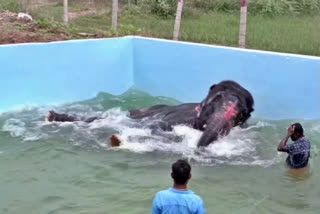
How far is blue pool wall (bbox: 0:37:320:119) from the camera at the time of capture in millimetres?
8805

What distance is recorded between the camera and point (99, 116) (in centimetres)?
948

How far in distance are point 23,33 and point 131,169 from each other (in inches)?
222

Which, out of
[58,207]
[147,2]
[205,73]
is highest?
[147,2]

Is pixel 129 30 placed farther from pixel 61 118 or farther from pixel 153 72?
pixel 61 118

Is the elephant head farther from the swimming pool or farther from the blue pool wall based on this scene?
the blue pool wall

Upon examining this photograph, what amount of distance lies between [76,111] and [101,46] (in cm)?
163

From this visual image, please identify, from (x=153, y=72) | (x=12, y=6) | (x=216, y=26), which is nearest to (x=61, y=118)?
(x=153, y=72)

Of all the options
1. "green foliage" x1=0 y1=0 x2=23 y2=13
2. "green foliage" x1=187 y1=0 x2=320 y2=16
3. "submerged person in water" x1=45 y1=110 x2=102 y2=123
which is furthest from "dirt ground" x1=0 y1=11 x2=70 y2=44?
"green foliage" x1=187 y1=0 x2=320 y2=16

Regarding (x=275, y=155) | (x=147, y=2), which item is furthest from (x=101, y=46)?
(x=147, y=2)

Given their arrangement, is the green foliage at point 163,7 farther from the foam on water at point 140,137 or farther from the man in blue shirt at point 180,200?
the man in blue shirt at point 180,200

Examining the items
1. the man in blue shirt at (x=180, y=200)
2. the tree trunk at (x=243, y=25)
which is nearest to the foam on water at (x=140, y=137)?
the tree trunk at (x=243, y=25)

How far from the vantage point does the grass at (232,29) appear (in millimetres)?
10547

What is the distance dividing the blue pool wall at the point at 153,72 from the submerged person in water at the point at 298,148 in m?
1.88

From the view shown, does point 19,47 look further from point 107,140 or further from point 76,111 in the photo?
point 107,140
